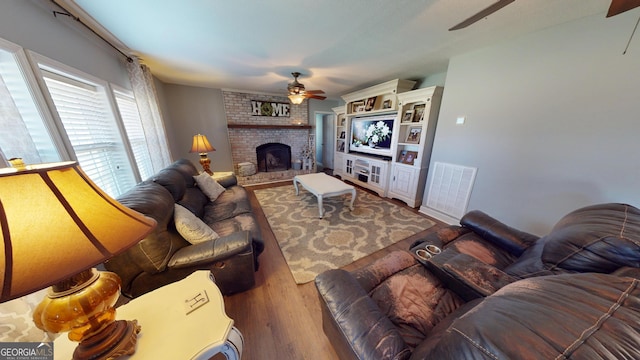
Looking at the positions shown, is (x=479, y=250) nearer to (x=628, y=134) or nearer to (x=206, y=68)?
(x=628, y=134)

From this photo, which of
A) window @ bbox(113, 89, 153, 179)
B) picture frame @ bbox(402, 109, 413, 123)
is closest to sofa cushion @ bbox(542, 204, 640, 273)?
picture frame @ bbox(402, 109, 413, 123)

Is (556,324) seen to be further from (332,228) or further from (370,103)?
(370,103)

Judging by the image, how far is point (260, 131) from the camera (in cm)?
460

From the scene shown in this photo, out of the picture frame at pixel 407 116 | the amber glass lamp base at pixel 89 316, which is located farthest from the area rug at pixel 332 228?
the picture frame at pixel 407 116

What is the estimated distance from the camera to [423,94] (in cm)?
276

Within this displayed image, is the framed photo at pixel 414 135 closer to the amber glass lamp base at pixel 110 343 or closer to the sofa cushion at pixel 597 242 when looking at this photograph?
the sofa cushion at pixel 597 242

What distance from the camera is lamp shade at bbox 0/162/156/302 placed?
0.40 metres

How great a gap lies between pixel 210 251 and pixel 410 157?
317cm

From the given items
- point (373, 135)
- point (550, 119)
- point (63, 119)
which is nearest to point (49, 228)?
point (63, 119)

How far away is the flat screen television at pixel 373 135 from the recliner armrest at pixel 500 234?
2.10 m

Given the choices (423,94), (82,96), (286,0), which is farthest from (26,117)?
(423,94)

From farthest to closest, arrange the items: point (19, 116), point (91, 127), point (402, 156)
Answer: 1. point (402, 156)
2. point (91, 127)
3. point (19, 116)

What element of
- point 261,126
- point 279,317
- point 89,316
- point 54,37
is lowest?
point 279,317

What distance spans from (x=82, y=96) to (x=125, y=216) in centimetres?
204
